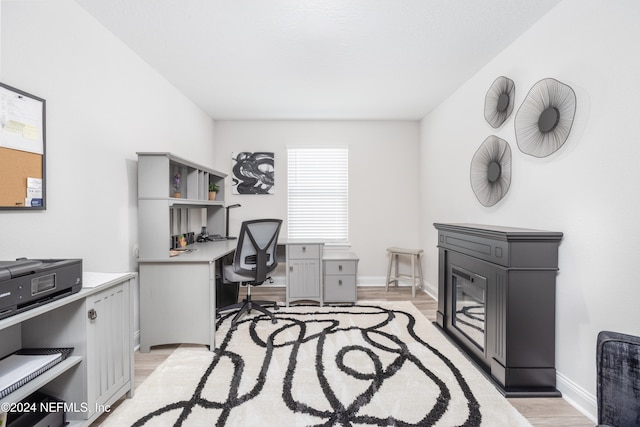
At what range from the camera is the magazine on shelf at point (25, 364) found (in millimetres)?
1137

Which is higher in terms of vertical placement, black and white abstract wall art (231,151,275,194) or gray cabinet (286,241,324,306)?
black and white abstract wall art (231,151,275,194)

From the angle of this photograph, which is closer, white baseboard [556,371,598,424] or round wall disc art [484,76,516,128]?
white baseboard [556,371,598,424]

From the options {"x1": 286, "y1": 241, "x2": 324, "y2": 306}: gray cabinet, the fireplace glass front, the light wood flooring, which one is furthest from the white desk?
the fireplace glass front

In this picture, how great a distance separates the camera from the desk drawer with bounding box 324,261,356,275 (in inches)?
135

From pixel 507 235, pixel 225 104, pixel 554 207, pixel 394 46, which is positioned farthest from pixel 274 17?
pixel 554 207

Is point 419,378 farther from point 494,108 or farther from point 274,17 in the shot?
point 274,17

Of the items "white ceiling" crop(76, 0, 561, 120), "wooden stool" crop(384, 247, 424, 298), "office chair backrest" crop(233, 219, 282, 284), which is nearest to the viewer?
"white ceiling" crop(76, 0, 561, 120)

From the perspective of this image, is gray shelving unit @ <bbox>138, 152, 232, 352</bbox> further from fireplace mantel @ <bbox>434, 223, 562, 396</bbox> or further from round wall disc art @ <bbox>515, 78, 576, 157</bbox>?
round wall disc art @ <bbox>515, 78, 576, 157</bbox>

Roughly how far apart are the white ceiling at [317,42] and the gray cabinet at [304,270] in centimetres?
182

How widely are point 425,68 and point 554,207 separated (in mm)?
1669

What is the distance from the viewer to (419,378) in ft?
6.29

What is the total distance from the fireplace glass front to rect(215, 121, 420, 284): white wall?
1.76 metres

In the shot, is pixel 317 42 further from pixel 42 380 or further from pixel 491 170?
pixel 42 380

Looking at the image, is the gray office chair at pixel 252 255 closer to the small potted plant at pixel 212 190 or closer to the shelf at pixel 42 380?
the small potted plant at pixel 212 190
